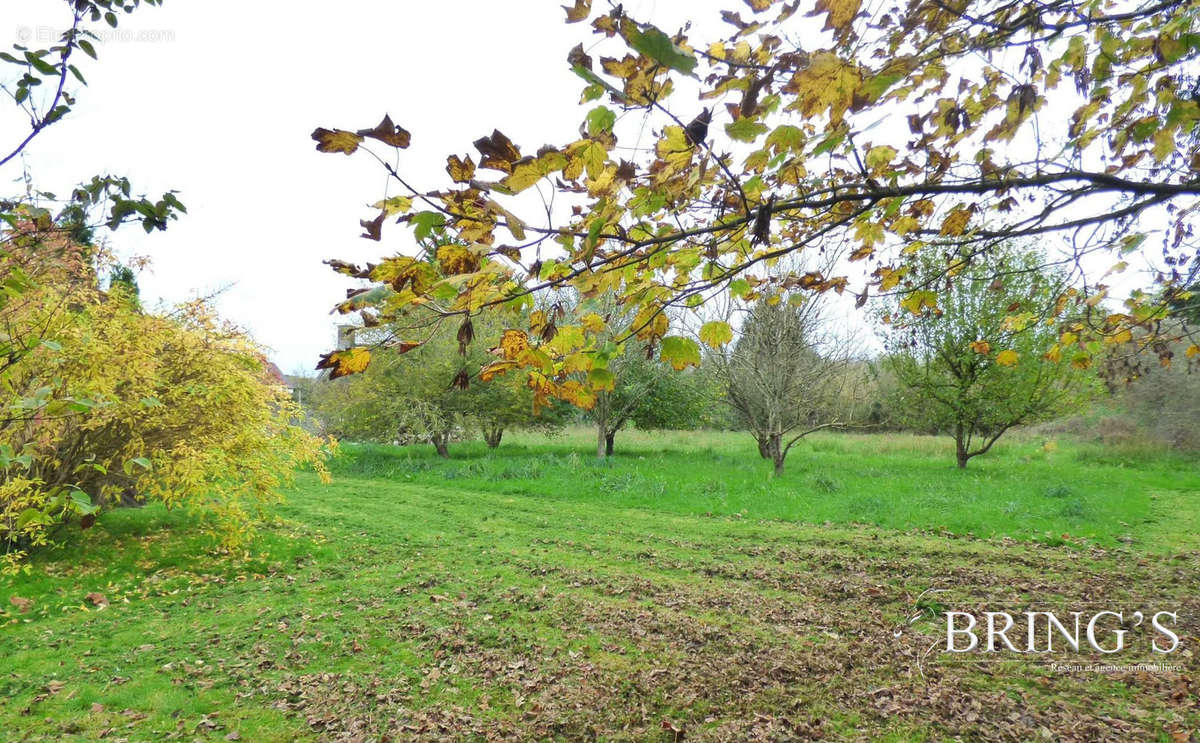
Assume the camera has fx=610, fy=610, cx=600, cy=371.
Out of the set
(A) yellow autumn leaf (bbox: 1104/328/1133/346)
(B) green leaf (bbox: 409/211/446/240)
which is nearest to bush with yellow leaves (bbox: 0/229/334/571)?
(B) green leaf (bbox: 409/211/446/240)

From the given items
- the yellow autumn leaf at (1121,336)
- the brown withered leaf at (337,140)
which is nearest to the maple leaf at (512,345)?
the brown withered leaf at (337,140)

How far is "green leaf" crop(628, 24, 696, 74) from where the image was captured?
3.26ft

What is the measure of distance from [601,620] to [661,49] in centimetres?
435

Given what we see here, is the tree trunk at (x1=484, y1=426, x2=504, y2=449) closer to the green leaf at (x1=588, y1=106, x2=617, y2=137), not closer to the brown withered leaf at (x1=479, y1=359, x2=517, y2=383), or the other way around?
the brown withered leaf at (x1=479, y1=359, x2=517, y2=383)

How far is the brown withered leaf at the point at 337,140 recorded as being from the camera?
119 centimetres

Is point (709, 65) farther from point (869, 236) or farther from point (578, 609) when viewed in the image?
point (578, 609)

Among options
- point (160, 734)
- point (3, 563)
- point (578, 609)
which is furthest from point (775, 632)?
point (3, 563)

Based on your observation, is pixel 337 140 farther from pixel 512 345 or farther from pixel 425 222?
pixel 512 345

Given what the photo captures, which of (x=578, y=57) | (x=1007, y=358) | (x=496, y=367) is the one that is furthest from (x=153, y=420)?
(x=1007, y=358)

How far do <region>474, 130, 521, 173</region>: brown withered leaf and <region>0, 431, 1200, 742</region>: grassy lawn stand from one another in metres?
2.91

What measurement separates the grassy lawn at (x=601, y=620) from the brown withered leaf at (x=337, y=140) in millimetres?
2949

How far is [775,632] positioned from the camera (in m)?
4.34

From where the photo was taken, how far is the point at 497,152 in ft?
4.09

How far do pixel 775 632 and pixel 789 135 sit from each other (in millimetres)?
3791
